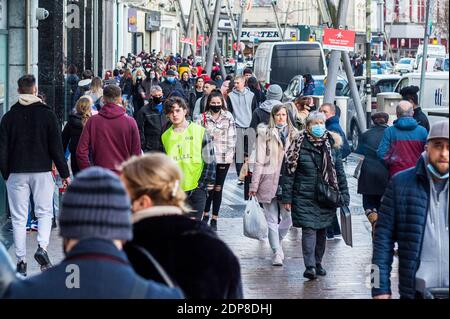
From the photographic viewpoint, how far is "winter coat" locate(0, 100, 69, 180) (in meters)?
11.1

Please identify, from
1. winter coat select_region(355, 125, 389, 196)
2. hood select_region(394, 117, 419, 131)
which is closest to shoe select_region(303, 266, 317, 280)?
winter coat select_region(355, 125, 389, 196)

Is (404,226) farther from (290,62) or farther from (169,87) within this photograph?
(290,62)

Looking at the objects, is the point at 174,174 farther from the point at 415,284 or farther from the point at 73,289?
the point at 415,284

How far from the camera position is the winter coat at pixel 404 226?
6.27 meters

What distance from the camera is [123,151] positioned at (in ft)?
39.0

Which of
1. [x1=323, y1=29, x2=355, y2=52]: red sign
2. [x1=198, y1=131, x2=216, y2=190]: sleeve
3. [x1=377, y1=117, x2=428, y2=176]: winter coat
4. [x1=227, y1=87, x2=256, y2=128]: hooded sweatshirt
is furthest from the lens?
[x1=227, y1=87, x2=256, y2=128]: hooded sweatshirt

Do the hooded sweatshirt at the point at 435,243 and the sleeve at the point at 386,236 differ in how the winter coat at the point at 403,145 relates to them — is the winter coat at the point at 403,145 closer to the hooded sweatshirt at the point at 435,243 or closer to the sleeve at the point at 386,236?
the sleeve at the point at 386,236

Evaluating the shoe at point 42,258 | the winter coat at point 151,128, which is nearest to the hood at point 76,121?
the winter coat at point 151,128

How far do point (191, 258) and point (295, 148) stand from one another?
640 centimetres

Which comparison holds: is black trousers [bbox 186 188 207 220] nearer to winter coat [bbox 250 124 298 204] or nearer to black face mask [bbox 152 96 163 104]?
winter coat [bbox 250 124 298 204]

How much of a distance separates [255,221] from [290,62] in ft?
82.9

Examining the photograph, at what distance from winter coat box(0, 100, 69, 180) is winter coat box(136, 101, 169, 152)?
318 cm

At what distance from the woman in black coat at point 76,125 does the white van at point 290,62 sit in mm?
23163
